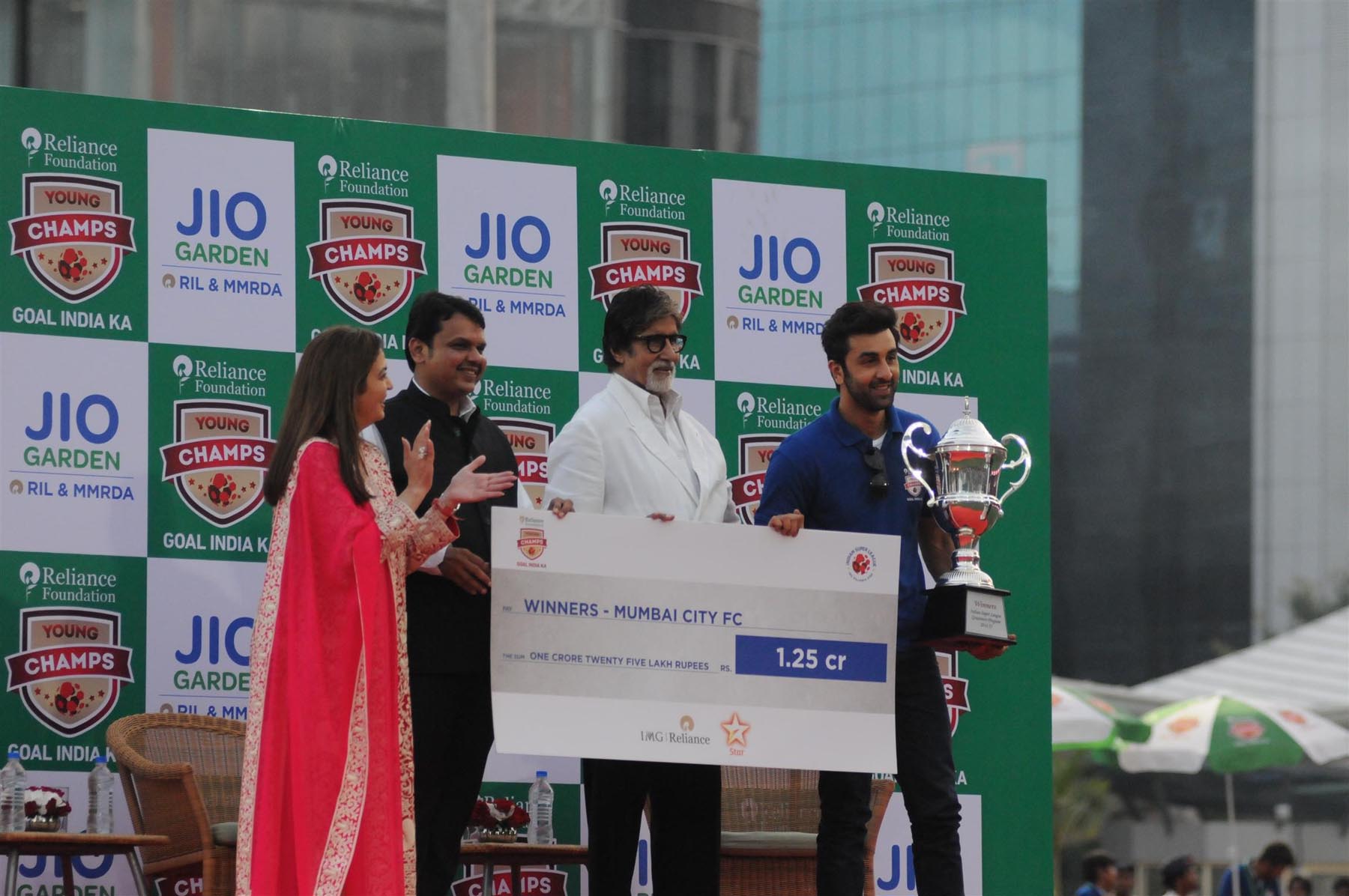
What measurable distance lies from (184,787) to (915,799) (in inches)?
88.3

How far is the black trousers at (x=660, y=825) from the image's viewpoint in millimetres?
5418

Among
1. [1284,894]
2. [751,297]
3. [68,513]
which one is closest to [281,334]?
[68,513]

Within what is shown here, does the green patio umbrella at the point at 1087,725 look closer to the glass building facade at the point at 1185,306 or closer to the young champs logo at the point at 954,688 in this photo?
the young champs logo at the point at 954,688

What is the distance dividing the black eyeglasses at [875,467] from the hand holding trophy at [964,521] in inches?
3.1

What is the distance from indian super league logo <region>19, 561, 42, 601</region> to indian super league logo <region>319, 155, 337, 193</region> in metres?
1.69

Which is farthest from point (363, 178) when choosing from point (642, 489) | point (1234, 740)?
point (1234, 740)

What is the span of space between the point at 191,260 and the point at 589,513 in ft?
7.08

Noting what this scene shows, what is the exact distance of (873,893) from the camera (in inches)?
260

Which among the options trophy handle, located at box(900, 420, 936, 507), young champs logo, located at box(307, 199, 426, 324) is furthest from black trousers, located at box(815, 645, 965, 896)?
young champs logo, located at box(307, 199, 426, 324)

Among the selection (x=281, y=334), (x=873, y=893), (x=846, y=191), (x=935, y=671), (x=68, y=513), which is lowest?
(x=873, y=893)

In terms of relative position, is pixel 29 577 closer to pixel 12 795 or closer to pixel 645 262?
pixel 12 795

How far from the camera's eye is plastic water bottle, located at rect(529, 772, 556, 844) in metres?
6.91

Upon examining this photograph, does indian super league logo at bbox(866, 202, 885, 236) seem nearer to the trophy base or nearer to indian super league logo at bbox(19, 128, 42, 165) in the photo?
the trophy base

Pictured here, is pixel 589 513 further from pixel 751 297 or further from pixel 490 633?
pixel 751 297
